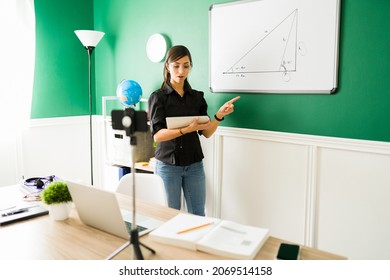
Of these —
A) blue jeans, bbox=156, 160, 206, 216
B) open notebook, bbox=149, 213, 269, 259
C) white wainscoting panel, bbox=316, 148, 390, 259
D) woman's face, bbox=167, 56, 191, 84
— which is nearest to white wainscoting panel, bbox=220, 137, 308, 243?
white wainscoting panel, bbox=316, 148, 390, 259

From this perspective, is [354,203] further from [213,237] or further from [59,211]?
[59,211]

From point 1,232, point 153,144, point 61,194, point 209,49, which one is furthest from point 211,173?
point 1,232

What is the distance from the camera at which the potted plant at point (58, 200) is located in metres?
1.59

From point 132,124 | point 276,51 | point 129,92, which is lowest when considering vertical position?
point 132,124

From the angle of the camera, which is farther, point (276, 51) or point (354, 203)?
point (276, 51)

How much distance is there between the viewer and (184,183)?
8.39 feet

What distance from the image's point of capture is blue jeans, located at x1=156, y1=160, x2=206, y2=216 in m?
2.47

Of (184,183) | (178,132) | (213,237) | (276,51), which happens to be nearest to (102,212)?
(213,237)

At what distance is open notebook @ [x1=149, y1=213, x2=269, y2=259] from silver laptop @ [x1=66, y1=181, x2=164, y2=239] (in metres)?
0.10

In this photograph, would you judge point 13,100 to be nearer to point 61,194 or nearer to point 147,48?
point 147,48

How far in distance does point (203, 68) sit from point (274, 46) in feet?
2.22

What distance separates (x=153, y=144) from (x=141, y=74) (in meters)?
0.73

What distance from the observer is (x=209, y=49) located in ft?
9.53

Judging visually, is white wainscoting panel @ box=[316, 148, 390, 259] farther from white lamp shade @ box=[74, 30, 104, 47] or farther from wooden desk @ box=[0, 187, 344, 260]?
white lamp shade @ box=[74, 30, 104, 47]
